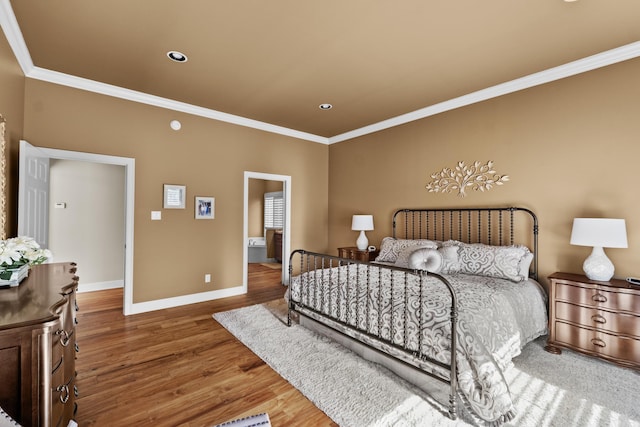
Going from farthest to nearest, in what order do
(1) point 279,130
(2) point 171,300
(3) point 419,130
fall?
(1) point 279,130 < (3) point 419,130 < (2) point 171,300

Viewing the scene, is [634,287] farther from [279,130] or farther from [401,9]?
[279,130]

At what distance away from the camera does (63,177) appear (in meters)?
4.79

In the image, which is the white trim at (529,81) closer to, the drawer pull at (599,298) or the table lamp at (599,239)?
the table lamp at (599,239)

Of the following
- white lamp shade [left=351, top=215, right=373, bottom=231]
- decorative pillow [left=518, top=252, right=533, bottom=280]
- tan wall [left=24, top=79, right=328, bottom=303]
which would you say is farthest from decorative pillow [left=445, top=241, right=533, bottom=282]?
tan wall [left=24, top=79, right=328, bottom=303]

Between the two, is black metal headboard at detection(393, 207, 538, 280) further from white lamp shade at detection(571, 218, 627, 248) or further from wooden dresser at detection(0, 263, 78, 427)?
wooden dresser at detection(0, 263, 78, 427)

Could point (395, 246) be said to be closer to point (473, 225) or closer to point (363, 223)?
point (363, 223)

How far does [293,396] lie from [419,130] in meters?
3.81

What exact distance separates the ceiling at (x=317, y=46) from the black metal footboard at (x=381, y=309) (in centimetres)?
197

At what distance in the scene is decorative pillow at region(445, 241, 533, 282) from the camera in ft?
10.1

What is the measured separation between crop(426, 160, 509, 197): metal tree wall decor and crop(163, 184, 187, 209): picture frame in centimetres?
350

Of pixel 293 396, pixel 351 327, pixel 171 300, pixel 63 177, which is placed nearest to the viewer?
pixel 293 396

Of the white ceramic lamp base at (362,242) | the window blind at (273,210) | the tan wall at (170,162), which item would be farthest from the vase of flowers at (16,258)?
the window blind at (273,210)

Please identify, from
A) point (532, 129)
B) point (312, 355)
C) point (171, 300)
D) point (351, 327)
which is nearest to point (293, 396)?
point (312, 355)

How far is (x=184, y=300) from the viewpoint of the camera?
14.1ft
